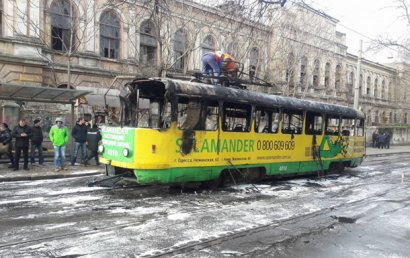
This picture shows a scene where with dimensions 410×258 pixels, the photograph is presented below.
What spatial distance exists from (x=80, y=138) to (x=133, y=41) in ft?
43.0

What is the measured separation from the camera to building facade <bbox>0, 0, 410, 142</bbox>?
2117cm

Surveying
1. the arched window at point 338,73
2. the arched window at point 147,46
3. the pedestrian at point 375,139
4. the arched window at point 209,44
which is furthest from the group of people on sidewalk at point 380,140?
the arched window at point 147,46

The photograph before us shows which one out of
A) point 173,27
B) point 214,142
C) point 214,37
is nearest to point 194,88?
point 214,142

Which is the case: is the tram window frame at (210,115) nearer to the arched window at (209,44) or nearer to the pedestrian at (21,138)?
the pedestrian at (21,138)

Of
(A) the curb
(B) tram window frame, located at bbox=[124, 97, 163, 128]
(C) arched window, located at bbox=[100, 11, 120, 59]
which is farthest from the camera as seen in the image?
(C) arched window, located at bbox=[100, 11, 120, 59]

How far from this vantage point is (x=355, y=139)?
16.5 metres

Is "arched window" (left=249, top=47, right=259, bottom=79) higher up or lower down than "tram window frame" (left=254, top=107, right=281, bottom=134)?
higher up

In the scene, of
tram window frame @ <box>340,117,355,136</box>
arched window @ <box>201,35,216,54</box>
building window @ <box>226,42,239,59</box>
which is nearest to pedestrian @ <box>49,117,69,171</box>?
tram window frame @ <box>340,117,355,136</box>

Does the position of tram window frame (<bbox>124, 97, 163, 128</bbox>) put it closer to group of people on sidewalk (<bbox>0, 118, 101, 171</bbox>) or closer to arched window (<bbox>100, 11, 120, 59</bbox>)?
group of people on sidewalk (<bbox>0, 118, 101, 171</bbox>)

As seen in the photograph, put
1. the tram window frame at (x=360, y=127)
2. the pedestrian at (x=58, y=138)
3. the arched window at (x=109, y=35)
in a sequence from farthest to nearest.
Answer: the arched window at (x=109, y=35) < the tram window frame at (x=360, y=127) < the pedestrian at (x=58, y=138)

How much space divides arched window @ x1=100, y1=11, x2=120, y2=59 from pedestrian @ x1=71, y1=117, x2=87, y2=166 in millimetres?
11632

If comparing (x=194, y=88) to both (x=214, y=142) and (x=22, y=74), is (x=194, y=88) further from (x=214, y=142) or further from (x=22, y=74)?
(x=22, y=74)

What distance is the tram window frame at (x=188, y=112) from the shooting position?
9.93 m

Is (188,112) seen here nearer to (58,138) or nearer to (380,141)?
(58,138)
